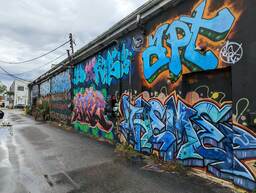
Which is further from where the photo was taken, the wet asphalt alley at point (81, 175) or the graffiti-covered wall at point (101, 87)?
the graffiti-covered wall at point (101, 87)

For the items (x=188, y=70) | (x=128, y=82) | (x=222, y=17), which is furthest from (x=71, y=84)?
(x=222, y=17)

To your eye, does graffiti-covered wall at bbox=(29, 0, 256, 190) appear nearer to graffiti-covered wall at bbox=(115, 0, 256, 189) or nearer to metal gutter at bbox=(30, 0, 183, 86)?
graffiti-covered wall at bbox=(115, 0, 256, 189)

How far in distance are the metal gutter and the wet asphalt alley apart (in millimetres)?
4548

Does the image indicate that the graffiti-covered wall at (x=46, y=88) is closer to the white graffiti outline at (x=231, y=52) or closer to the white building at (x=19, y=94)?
the white graffiti outline at (x=231, y=52)

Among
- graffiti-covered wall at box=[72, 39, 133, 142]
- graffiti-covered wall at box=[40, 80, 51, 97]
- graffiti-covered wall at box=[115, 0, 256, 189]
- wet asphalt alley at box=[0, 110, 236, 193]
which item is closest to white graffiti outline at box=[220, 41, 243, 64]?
graffiti-covered wall at box=[115, 0, 256, 189]

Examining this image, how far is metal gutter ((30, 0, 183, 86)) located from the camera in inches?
267

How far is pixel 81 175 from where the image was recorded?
561cm

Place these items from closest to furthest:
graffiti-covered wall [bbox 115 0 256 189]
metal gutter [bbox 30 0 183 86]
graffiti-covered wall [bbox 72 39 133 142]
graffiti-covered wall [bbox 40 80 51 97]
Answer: graffiti-covered wall [bbox 115 0 256 189], metal gutter [bbox 30 0 183 86], graffiti-covered wall [bbox 72 39 133 142], graffiti-covered wall [bbox 40 80 51 97]

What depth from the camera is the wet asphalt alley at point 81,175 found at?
473cm

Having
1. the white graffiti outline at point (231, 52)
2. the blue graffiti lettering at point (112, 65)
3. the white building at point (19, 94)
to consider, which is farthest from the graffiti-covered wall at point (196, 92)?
the white building at point (19, 94)

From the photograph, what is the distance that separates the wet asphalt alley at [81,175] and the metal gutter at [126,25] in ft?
14.9

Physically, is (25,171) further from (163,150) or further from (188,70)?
(188,70)

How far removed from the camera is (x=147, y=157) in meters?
7.25

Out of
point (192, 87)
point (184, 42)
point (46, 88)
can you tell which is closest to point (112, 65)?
point (184, 42)
